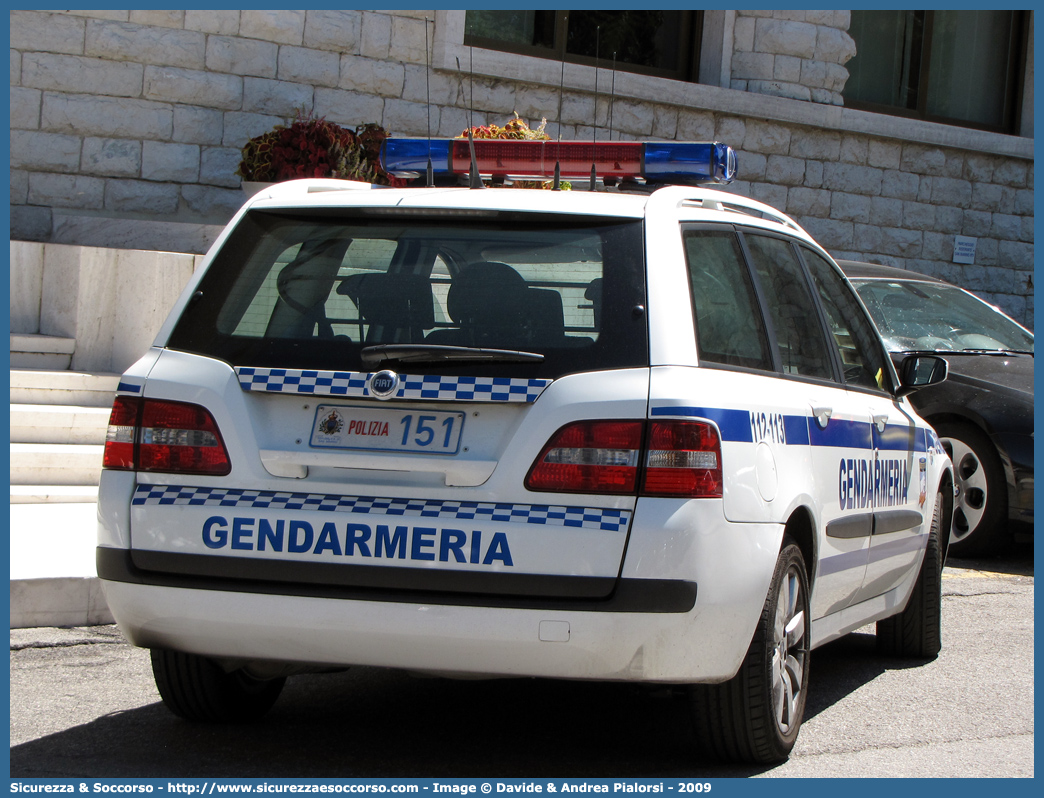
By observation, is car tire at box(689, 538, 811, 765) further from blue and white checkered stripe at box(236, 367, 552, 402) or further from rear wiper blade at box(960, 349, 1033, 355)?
rear wiper blade at box(960, 349, 1033, 355)

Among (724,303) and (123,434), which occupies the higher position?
(724,303)

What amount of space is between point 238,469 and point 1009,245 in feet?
51.1

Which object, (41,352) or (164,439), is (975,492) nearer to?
(164,439)

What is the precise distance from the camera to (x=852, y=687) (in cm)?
503

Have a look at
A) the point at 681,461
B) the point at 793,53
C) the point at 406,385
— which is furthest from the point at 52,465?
the point at 793,53

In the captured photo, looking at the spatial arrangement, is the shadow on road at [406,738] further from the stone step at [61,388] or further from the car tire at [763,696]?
the stone step at [61,388]

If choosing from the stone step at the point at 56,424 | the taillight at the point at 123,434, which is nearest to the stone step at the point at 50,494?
the stone step at the point at 56,424

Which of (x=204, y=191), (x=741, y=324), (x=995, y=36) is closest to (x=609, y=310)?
(x=741, y=324)

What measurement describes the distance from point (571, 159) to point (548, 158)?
0.32ft

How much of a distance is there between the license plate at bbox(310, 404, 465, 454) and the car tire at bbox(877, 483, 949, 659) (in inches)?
108

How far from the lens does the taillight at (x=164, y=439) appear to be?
352 centimetres

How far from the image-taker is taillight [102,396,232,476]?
3.52 meters

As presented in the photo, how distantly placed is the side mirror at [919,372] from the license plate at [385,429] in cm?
245

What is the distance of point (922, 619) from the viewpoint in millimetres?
5480
